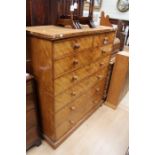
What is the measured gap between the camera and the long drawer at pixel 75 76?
1188 mm

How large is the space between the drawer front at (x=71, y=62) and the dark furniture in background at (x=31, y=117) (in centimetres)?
27

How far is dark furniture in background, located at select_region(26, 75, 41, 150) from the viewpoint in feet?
4.07

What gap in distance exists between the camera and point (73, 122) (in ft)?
5.36

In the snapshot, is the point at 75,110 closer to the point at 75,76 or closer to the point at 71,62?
the point at 75,76

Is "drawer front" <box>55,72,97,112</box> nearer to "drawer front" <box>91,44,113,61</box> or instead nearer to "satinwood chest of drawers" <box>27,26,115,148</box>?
"satinwood chest of drawers" <box>27,26,115,148</box>

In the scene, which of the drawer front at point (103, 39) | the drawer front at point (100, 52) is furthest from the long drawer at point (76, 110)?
the drawer front at point (103, 39)

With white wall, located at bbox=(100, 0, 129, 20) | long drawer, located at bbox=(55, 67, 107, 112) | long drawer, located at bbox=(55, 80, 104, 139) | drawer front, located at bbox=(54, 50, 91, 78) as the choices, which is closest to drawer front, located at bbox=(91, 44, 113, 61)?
drawer front, located at bbox=(54, 50, 91, 78)

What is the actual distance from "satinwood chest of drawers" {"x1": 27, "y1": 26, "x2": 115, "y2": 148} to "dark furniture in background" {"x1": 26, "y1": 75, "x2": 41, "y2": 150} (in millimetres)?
69

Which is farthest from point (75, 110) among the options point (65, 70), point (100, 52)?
point (100, 52)

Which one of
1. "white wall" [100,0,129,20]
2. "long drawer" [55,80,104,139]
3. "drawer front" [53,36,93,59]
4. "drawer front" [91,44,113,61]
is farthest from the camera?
"white wall" [100,0,129,20]
